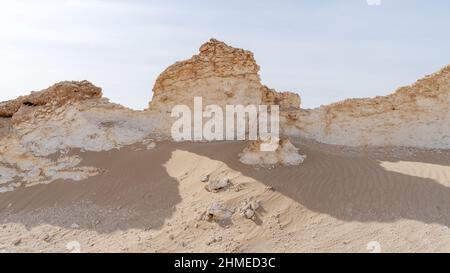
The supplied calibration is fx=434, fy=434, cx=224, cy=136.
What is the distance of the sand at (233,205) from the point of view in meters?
7.02

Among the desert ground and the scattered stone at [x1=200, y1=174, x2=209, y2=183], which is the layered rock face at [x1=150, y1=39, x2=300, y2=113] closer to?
the desert ground

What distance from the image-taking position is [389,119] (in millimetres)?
12188

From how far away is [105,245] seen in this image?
7277mm

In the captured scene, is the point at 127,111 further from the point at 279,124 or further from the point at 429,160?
the point at 429,160

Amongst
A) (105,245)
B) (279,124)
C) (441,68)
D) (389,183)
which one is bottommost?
(105,245)

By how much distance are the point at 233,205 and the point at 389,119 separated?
20.9 ft

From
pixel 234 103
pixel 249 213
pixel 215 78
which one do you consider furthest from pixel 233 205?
pixel 215 78

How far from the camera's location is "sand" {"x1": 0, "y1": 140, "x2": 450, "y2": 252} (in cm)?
702

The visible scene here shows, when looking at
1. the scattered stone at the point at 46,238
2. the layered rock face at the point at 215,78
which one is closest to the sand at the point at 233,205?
the scattered stone at the point at 46,238

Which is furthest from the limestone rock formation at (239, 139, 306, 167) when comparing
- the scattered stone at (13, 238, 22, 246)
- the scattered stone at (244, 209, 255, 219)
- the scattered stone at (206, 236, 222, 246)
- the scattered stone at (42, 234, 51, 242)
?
the scattered stone at (13, 238, 22, 246)

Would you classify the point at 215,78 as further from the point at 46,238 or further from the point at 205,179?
the point at 46,238
